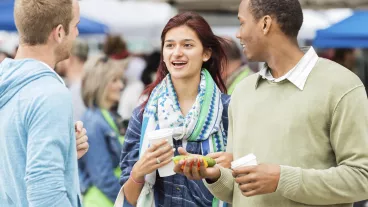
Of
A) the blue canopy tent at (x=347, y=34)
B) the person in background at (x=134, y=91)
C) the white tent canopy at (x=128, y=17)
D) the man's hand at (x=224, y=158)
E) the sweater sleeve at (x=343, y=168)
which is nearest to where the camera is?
the sweater sleeve at (x=343, y=168)

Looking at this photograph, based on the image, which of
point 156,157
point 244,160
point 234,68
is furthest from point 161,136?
point 234,68

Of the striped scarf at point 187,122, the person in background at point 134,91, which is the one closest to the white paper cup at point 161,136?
the striped scarf at point 187,122

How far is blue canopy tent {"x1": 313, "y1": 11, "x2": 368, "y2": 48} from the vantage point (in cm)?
912

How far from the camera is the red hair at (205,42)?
14.3 ft

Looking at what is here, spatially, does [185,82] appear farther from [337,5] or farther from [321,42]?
[337,5]

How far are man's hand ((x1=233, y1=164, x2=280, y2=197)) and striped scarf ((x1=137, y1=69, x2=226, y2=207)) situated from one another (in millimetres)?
815

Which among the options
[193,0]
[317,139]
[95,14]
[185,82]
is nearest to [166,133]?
[185,82]

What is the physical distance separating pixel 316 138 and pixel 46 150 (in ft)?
3.84

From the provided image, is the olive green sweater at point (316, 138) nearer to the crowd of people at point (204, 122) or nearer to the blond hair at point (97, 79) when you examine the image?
the crowd of people at point (204, 122)

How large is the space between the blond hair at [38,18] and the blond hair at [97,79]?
313 centimetres

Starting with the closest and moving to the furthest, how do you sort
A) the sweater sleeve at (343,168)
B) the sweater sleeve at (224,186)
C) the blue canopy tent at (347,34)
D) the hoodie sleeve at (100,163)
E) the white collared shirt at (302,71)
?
the sweater sleeve at (343,168) → the white collared shirt at (302,71) → the sweater sleeve at (224,186) → the hoodie sleeve at (100,163) → the blue canopy tent at (347,34)

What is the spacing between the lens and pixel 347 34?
30.4ft

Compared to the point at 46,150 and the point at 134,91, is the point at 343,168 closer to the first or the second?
the point at 46,150

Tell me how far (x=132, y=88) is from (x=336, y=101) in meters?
7.04
